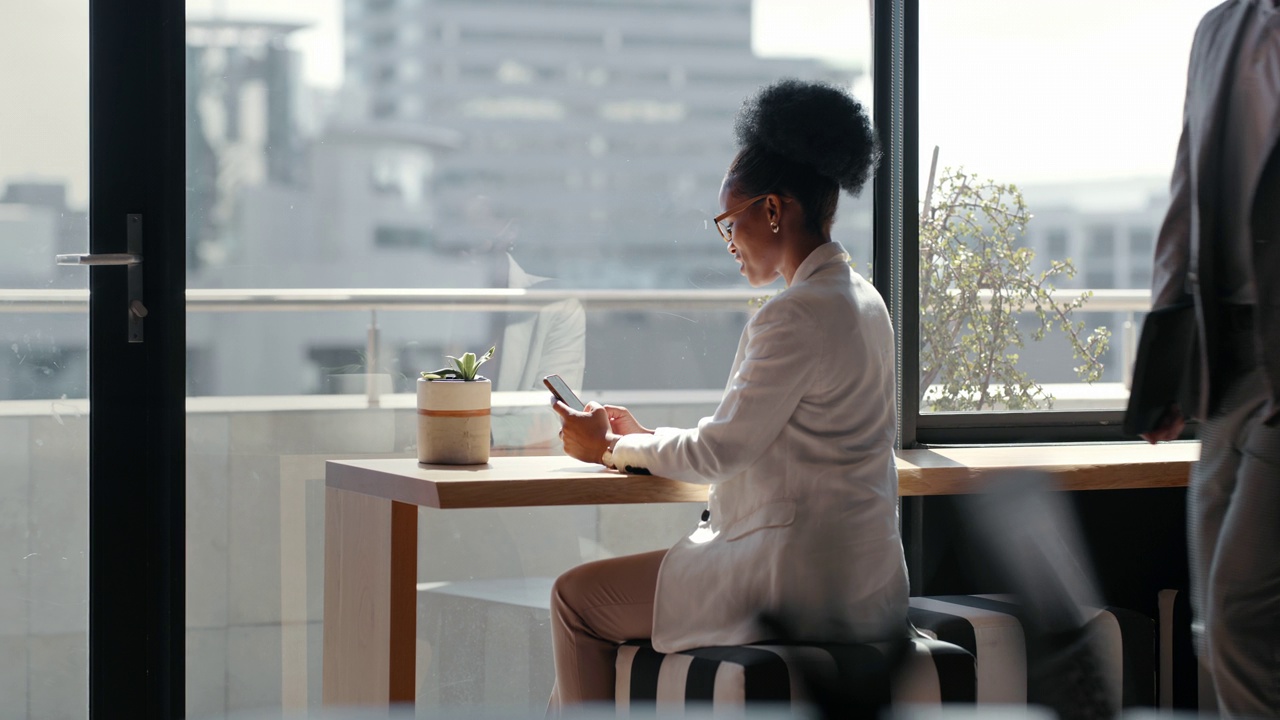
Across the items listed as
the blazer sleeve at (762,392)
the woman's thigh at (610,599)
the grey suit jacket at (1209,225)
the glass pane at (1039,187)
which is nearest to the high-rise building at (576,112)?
the glass pane at (1039,187)

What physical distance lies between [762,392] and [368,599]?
2.99 feet

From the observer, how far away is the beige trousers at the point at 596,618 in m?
2.11

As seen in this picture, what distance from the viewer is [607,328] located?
2.78 metres

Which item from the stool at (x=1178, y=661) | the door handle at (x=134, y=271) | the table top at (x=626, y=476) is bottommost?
the stool at (x=1178, y=661)

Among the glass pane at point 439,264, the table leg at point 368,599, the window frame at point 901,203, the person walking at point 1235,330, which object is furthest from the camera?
the window frame at point 901,203

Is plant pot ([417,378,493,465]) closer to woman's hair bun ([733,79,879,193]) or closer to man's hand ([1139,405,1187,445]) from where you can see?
woman's hair bun ([733,79,879,193])

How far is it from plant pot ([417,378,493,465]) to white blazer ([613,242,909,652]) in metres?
0.50

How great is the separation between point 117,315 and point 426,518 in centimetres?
77

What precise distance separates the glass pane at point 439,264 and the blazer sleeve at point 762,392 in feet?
2.89

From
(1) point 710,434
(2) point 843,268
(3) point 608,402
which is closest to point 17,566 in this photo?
(3) point 608,402

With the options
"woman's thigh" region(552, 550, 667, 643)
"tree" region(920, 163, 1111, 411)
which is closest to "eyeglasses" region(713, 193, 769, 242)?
"woman's thigh" region(552, 550, 667, 643)

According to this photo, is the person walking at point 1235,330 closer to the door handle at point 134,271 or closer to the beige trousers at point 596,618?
the beige trousers at point 596,618

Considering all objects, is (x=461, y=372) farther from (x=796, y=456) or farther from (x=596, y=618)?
(x=796, y=456)

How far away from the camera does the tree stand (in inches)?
114
